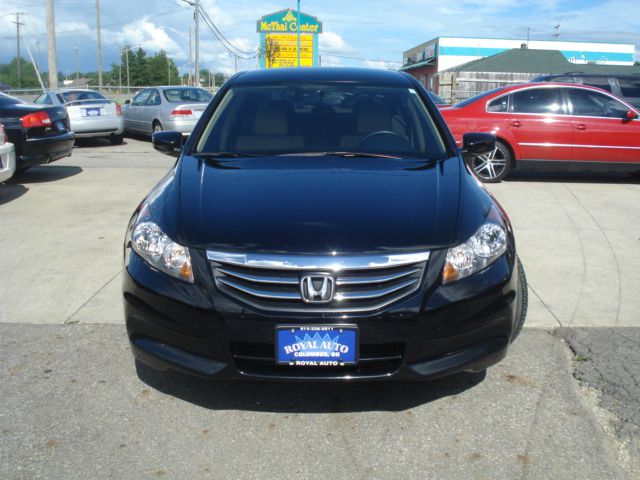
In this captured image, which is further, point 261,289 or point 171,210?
point 171,210

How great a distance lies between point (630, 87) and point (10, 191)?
1134cm

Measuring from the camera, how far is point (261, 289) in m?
2.70

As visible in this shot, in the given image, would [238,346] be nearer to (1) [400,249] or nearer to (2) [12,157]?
(1) [400,249]

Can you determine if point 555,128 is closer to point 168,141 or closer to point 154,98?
point 168,141

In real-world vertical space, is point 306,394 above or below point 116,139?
below

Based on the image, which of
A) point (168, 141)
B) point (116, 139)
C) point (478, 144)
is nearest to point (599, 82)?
point (478, 144)

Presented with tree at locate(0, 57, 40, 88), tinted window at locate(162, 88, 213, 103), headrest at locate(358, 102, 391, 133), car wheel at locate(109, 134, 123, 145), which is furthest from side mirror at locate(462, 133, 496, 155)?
tree at locate(0, 57, 40, 88)

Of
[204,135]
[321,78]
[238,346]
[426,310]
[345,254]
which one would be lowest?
[238,346]

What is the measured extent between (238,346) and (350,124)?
1875 millimetres

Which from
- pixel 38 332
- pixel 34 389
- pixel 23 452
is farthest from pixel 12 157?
pixel 23 452

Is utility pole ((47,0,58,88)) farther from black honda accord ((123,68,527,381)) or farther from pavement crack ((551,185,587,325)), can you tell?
black honda accord ((123,68,527,381))

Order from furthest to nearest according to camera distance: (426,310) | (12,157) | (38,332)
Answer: (12,157)
(38,332)
(426,310)

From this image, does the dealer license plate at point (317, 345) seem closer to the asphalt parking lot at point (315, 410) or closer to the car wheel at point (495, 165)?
the asphalt parking lot at point (315, 410)

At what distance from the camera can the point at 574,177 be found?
1047cm
